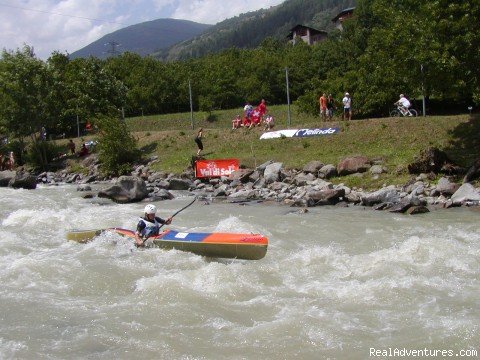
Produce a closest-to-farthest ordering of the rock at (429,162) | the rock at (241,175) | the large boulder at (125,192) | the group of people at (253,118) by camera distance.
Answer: the rock at (429,162) < the large boulder at (125,192) < the rock at (241,175) < the group of people at (253,118)

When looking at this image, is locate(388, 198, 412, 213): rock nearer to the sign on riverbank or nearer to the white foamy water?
the white foamy water

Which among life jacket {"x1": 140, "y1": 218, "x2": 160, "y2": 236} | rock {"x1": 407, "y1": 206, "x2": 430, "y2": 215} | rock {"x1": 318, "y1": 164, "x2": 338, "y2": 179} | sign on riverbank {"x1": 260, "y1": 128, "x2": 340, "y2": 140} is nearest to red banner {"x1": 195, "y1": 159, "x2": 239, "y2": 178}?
sign on riverbank {"x1": 260, "y1": 128, "x2": 340, "y2": 140}

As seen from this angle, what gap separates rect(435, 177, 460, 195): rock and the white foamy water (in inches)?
87.0

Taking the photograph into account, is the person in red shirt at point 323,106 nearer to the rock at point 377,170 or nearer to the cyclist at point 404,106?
the cyclist at point 404,106

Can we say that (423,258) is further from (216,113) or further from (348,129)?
Result: (216,113)

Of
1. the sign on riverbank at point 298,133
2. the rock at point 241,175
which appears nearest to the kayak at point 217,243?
the rock at point 241,175

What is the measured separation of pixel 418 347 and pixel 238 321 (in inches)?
93.3

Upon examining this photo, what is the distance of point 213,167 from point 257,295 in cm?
1436

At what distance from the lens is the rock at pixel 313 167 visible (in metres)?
20.2

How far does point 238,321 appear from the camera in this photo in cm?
750

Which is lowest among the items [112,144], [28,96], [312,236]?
[312,236]

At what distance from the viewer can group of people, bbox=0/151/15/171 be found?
34.2 meters

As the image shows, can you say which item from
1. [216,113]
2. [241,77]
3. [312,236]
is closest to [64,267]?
[312,236]

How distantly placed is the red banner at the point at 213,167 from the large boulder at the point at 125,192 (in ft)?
10.6
